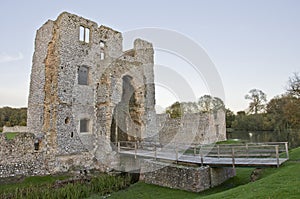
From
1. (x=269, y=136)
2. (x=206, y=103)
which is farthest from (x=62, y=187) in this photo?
(x=206, y=103)

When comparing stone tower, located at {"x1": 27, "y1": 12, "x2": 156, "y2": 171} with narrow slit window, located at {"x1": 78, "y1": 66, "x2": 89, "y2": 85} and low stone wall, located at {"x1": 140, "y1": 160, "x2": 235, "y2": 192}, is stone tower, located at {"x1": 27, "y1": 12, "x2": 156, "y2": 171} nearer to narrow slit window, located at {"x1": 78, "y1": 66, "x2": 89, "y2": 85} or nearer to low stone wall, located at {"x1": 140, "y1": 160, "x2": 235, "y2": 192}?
narrow slit window, located at {"x1": 78, "y1": 66, "x2": 89, "y2": 85}

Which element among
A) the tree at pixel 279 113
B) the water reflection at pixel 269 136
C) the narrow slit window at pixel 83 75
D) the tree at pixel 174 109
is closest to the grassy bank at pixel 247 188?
the narrow slit window at pixel 83 75

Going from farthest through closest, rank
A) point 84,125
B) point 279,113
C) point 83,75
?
point 279,113 < point 83,75 < point 84,125

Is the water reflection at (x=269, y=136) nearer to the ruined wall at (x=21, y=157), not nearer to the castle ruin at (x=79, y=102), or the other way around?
the castle ruin at (x=79, y=102)

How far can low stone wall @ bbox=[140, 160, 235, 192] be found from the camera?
10719 millimetres

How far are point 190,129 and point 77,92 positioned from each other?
14705 millimetres

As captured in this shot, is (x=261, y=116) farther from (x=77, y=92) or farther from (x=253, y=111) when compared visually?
(x=77, y=92)

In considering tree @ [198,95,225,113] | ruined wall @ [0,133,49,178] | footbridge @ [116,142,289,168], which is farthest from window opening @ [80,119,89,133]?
tree @ [198,95,225,113]

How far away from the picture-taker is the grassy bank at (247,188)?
21.5 feet

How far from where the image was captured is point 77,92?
1625cm

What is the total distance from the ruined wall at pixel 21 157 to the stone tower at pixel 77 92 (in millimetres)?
600

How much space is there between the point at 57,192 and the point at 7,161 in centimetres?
342

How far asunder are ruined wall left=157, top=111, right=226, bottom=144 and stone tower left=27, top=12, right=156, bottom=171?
5.95 meters

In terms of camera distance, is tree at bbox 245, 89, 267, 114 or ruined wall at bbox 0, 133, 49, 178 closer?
ruined wall at bbox 0, 133, 49, 178
